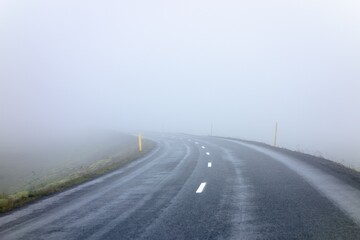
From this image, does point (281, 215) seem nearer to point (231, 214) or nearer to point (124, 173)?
point (231, 214)

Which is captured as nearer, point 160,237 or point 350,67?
point 160,237

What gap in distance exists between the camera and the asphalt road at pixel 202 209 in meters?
7.33

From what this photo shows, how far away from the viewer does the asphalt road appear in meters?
7.33

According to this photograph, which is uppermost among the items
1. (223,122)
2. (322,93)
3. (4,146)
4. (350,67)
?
(350,67)

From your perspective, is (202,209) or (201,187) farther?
(201,187)

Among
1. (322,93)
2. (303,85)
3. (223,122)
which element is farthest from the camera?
(303,85)

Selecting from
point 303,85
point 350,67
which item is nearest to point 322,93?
point 303,85

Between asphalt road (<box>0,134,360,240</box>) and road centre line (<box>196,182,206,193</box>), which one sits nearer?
asphalt road (<box>0,134,360,240</box>)

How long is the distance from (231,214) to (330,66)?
16575 cm

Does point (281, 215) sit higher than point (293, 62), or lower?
lower

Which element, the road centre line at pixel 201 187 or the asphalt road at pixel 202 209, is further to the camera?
the road centre line at pixel 201 187

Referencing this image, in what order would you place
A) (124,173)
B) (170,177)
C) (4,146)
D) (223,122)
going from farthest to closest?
(223,122) → (4,146) → (124,173) → (170,177)

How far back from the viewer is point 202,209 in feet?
30.2

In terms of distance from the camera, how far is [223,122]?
10206 cm
